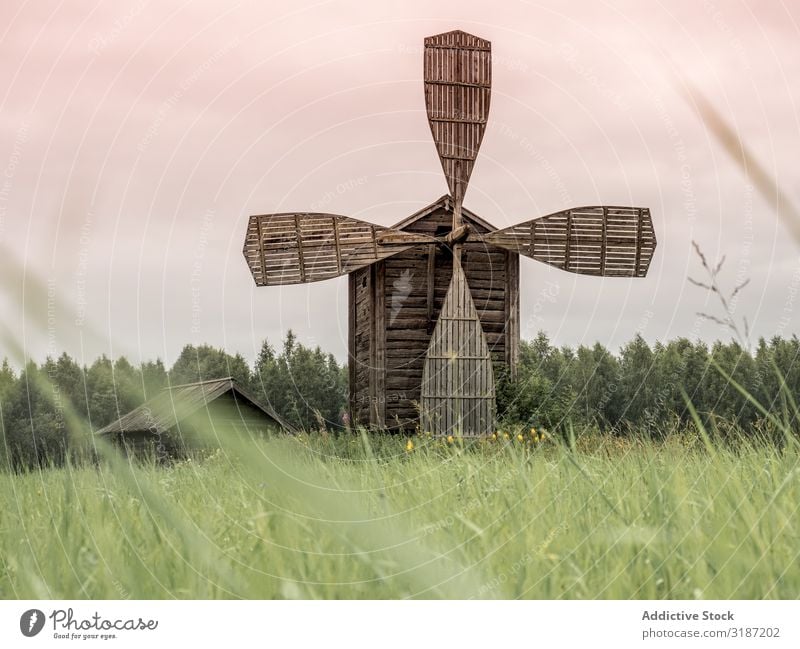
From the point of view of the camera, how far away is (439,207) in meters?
14.7

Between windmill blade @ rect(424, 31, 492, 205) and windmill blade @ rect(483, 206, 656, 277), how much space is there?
1.42m

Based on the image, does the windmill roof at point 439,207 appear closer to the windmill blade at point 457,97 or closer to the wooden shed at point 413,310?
the wooden shed at point 413,310

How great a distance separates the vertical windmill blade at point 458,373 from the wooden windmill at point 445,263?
0.06ft

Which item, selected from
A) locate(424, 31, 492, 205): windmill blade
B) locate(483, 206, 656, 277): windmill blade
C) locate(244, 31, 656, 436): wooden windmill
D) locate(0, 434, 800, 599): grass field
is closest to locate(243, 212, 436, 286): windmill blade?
locate(244, 31, 656, 436): wooden windmill

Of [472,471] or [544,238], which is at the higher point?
[544,238]

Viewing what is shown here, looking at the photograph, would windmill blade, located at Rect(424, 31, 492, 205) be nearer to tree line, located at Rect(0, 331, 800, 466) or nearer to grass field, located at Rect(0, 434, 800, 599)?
tree line, located at Rect(0, 331, 800, 466)

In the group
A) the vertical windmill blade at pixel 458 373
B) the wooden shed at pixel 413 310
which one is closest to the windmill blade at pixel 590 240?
the wooden shed at pixel 413 310

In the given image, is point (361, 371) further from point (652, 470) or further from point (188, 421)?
point (188, 421)

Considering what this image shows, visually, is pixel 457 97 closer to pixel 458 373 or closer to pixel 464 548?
Answer: pixel 458 373

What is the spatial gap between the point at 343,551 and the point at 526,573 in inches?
19.0

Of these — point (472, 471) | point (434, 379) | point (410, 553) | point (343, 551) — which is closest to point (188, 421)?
point (410, 553)

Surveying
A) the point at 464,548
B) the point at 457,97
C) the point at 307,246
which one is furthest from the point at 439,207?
the point at 464,548

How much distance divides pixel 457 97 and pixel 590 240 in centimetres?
333

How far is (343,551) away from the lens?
2221 millimetres
